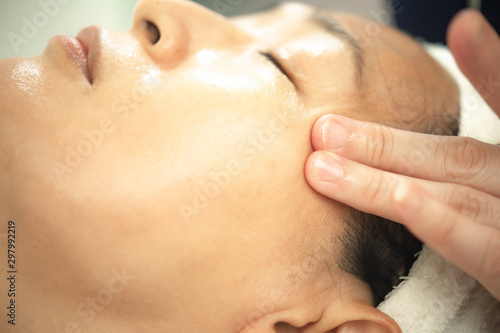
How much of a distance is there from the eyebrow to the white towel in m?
0.43

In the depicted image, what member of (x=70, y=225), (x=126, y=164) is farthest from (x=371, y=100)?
(x=70, y=225)

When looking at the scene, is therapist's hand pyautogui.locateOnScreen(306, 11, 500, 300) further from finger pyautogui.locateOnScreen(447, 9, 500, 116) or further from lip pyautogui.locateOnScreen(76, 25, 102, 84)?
lip pyautogui.locateOnScreen(76, 25, 102, 84)

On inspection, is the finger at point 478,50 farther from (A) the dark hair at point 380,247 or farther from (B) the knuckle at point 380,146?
(B) the knuckle at point 380,146

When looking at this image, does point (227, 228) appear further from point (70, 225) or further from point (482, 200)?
point (482, 200)

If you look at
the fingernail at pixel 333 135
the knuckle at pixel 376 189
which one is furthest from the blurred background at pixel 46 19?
the knuckle at pixel 376 189

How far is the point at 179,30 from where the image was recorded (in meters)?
0.87

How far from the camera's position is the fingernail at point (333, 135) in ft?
2.52

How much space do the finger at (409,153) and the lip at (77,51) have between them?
472mm

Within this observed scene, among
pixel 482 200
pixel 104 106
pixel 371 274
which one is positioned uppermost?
pixel 104 106

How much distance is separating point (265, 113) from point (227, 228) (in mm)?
230

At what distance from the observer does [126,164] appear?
0.73 m

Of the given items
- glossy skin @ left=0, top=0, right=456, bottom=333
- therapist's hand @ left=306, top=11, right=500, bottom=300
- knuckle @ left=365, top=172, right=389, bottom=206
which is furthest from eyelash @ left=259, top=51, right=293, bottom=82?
knuckle @ left=365, top=172, right=389, bottom=206

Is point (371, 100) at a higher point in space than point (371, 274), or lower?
higher

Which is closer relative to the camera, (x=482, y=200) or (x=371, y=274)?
(x=482, y=200)
